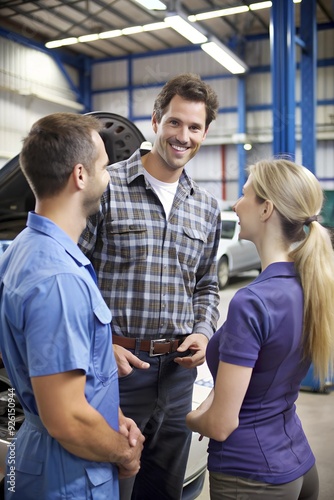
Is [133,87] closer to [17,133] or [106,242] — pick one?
[17,133]

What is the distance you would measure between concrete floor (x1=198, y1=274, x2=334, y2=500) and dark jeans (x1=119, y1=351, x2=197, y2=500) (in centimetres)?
84

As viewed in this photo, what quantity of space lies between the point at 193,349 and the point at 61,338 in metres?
0.81

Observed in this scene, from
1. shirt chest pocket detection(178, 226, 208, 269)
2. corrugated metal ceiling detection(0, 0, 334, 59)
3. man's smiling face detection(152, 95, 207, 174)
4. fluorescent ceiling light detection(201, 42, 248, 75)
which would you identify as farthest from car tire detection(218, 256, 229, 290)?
man's smiling face detection(152, 95, 207, 174)

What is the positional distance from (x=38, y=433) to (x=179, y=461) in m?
0.80

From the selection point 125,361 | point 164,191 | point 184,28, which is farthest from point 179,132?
point 184,28

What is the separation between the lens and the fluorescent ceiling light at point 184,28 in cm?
700

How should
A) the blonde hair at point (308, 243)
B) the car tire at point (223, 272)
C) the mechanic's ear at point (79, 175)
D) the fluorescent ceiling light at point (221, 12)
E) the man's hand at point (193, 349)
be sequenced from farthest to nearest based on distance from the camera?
1. the fluorescent ceiling light at point (221, 12)
2. the car tire at point (223, 272)
3. the man's hand at point (193, 349)
4. the blonde hair at point (308, 243)
5. the mechanic's ear at point (79, 175)

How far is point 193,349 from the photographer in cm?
165

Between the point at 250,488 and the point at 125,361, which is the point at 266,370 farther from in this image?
the point at 125,361

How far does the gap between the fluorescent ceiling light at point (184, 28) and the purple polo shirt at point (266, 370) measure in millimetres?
6678

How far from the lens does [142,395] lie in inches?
62.9

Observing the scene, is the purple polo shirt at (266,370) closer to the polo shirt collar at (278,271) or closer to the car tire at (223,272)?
the polo shirt collar at (278,271)

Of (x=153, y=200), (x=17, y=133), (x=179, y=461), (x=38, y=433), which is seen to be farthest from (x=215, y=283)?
(x=17, y=133)

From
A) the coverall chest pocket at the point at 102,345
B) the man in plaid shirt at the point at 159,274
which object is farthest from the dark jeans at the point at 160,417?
the coverall chest pocket at the point at 102,345
